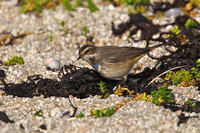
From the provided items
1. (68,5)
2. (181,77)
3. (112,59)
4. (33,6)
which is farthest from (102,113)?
(33,6)

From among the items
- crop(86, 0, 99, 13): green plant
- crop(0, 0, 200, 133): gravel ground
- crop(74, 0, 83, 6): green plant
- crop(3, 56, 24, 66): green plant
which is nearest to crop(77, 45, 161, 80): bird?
crop(0, 0, 200, 133): gravel ground

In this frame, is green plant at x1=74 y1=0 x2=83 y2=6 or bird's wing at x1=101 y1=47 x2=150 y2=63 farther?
green plant at x1=74 y1=0 x2=83 y2=6

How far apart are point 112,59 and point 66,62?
1.78 meters

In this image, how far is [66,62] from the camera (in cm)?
830

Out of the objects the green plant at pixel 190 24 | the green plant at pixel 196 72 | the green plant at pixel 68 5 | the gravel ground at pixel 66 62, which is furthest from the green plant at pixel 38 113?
the green plant at pixel 68 5

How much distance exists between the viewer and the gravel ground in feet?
16.6

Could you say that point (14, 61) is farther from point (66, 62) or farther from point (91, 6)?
point (91, 6)

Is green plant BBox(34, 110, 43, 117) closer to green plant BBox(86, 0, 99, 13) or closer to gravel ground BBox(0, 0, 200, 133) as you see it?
gravel ground BBox(0, 0, 200, 133)

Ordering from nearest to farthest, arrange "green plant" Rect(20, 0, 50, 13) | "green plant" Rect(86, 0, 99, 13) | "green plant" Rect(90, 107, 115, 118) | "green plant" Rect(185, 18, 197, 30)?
"green plant" Rect(90, 107, 115, 118), "green plant" Rect(185, 18, 197, 30), "green plant" Rect(86, 0, 99, 13), "green plant" Rect(20, 0, 50, 13)

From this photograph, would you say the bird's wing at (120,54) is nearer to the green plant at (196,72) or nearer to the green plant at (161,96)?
the green plant at (196,72)

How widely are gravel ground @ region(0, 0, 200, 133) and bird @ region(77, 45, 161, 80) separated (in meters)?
0.74

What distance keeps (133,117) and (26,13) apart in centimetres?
695

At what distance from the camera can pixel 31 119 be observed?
17.9 feet

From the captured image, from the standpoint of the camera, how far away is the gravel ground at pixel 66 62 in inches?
199
